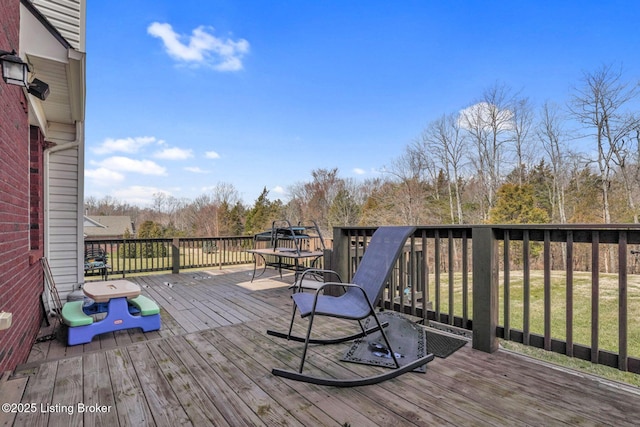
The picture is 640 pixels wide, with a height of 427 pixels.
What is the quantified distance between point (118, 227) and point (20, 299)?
23085 millimetres

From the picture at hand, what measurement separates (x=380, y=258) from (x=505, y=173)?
16.6 metres

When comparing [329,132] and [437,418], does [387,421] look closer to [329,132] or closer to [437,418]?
[437,418]

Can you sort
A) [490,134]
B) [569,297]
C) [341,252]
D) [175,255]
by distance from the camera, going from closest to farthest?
[569,297] → [341,252] → [175,255] → [490,134]

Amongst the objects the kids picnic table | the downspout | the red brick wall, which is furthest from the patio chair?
the downspout

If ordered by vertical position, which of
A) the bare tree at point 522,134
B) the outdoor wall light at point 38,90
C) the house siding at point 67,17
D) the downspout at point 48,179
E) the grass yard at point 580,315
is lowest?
the grass yard at point 580,315

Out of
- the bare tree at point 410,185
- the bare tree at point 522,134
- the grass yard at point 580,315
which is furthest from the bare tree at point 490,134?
the grass yard at point 580,315

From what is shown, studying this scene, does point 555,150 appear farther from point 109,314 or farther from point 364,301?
point 109,314

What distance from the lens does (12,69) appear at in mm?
2021

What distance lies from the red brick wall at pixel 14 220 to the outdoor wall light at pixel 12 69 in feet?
0.47

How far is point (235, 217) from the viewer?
22.1 meters

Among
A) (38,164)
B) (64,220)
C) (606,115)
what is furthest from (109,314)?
(606,115)

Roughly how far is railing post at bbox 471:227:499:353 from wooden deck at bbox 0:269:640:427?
133 millimetres

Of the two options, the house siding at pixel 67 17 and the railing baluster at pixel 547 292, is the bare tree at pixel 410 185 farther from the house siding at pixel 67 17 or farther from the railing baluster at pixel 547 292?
the house siding at pixel 67 17

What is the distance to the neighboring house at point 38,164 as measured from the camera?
2275 mm
